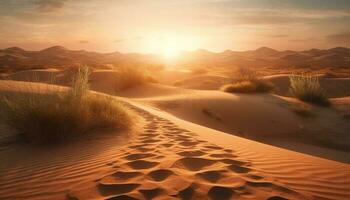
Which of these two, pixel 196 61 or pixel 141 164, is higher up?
pixel 196 61

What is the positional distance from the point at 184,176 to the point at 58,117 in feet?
9.22

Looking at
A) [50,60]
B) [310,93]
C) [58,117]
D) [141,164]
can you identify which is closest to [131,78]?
[310,93]

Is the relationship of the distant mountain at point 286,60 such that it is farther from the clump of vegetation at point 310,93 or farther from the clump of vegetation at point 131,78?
the clump of vegetation at point 310,93

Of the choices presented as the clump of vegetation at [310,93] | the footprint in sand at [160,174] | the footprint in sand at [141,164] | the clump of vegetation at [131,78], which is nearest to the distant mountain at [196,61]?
the clump of vegetation at [131,78]

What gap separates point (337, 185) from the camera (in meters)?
3.52

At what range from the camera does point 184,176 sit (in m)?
3.56

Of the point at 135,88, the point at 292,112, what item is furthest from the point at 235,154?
the point at 135,88

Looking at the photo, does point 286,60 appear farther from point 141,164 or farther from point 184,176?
point 184,176

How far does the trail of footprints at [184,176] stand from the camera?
3.13m

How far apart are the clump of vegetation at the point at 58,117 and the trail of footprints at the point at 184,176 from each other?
1.26 meters

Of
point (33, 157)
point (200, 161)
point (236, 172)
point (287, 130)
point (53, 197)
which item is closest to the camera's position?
point (53, 197)

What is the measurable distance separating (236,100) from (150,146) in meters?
7.35

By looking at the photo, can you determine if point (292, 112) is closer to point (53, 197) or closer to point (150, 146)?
point (150, 146)

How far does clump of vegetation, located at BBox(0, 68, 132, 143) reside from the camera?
523 cm
